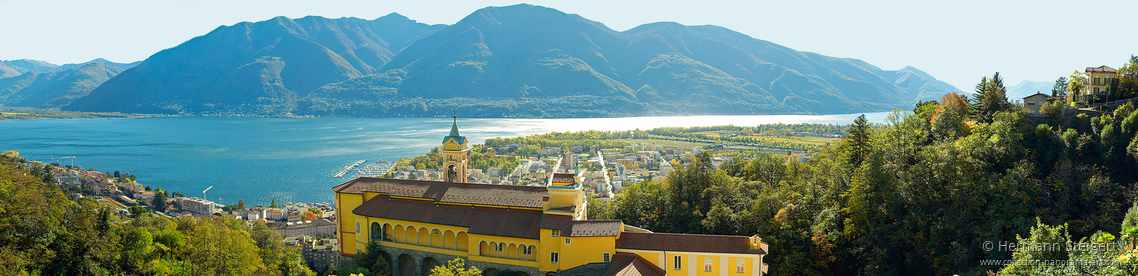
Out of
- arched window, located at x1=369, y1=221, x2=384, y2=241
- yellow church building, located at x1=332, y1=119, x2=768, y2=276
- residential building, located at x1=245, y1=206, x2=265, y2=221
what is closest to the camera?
yellow church building, located at x1=332, y1=119, x2=768, y2=276

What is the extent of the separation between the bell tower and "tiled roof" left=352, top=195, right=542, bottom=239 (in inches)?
150

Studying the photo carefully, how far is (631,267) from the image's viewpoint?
81.5ft

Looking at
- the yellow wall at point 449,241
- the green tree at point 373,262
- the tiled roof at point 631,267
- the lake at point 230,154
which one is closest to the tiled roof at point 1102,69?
the tiled roof at point 631,267

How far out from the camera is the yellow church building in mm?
25797

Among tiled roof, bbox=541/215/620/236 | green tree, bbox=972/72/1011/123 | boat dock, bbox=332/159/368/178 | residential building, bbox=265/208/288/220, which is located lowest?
residential building, bbox=265/208/288/220

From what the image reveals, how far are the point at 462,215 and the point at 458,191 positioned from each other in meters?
1.83

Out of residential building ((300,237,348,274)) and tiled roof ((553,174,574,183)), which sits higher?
tiled roof ((553,174,574,183))

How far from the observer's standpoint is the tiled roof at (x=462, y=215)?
94.0 ft

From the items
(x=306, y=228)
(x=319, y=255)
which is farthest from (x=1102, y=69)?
(x=306, y=228)

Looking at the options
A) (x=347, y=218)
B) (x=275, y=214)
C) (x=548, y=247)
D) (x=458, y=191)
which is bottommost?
(x=275, y=214)

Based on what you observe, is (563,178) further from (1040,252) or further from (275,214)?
(275,214)

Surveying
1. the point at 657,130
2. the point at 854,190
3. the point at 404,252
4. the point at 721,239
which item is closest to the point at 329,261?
the point at 404,252

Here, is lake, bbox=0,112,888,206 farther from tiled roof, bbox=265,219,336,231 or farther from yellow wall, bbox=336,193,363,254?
yellow wall, bbox=336,193,363,254

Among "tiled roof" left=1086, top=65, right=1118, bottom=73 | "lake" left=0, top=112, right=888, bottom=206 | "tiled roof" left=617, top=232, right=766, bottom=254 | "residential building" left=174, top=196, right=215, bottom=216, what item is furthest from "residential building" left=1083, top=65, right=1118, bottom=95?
"lake" left=0, top=112, right=888, bottom=206
